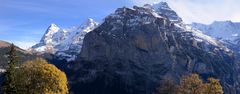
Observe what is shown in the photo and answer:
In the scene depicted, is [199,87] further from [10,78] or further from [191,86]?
[10,78]

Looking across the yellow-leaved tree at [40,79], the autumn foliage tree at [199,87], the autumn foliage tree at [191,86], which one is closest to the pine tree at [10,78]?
the yellow-leaved tree at [40,79]

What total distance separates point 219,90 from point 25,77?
50.9 m

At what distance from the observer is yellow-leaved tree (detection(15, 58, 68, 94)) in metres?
141

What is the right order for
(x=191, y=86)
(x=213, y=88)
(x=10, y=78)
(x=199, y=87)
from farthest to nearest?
(x=191, y=86), (x=199, y=87), (x=213, y=88), (x=10, y=78)

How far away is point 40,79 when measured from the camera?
14512cm

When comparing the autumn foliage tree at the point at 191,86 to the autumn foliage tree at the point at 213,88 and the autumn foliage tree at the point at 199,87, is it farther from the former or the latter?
the autumn foliage tree at the point at 213,88

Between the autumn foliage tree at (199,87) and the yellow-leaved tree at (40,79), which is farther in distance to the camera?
the autumn foliage tree at (199,87)

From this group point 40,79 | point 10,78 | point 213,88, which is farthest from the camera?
point 213,88

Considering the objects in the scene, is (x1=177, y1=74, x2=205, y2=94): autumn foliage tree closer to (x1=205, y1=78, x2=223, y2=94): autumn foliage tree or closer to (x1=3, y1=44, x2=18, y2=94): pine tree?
(x1=205, y1=78, x2=223, y2=94): autumn foliage tree

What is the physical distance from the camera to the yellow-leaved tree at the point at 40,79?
141 meters

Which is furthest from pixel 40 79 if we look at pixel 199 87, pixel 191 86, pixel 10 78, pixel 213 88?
pixel 213 88

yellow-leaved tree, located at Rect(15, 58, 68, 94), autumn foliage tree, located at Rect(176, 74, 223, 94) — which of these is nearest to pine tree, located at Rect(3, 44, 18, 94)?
yellow-leaved tree, located at Rect(15, 58, 68, 94)

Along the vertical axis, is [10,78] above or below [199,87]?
above

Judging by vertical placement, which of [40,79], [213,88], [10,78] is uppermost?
[10,78]
